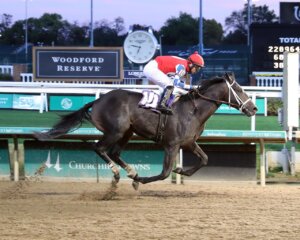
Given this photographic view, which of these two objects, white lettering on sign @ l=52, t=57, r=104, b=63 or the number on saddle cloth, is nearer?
the number on saddle cloth

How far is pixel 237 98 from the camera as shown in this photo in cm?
916

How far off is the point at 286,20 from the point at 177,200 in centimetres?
1336

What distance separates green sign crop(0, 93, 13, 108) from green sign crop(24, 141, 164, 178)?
31.3 feet

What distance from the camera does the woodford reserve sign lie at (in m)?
14.0

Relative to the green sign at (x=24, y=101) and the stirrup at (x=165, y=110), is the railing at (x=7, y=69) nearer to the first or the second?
the green sign at (x=24, y=101)

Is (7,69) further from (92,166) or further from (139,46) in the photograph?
(92,166)

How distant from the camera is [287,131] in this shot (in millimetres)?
10453

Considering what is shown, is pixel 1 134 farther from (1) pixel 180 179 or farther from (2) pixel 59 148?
(1) pixel 180 179

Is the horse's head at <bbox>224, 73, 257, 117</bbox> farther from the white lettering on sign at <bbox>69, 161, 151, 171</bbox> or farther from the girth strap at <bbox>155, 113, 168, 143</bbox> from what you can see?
the white lettering on sign at <bbox>69, 161, 151, 171</bbox>

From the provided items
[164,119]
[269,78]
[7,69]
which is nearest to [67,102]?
[269,78]

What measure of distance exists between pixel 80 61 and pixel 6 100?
6.72 metres

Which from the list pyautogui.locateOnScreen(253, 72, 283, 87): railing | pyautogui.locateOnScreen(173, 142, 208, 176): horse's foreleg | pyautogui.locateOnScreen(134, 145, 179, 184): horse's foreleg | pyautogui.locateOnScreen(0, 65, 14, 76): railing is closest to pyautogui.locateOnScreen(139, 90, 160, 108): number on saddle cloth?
pyautogui.locateOnScreen(134, 145, 179, 184): horse's foreleg

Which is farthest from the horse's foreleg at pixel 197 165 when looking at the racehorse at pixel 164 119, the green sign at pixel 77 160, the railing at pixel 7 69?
the railing at pixel 7 69

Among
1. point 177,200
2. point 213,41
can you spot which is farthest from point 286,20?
point 213,41
